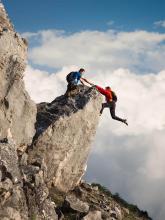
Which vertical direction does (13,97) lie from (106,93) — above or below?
below

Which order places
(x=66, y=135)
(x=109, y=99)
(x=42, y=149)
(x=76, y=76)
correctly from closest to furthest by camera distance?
1. (x=42, y=149)
2. (x=66, y=135)
3. (x=76, y=76)
4. (x=109, y=99)

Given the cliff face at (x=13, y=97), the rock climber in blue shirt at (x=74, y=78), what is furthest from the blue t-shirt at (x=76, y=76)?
the cliff face at (x=13, y=97)

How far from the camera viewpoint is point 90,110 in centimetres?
3881

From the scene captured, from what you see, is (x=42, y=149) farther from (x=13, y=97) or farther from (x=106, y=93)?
(x=106, y=93)

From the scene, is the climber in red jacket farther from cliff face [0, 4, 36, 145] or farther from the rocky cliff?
cliff face [0, 4, 36, 145]

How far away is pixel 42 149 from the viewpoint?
35.4 meters

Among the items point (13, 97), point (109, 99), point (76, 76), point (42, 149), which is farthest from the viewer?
point (109, 99)

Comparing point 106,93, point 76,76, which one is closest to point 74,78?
point 76,76

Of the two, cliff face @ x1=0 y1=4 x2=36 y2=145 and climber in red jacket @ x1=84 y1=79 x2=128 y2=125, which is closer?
cliff face @ x1=0 y1=4 x2=36 y2=145

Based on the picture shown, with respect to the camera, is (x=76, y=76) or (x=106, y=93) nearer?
(x=76, y=76)

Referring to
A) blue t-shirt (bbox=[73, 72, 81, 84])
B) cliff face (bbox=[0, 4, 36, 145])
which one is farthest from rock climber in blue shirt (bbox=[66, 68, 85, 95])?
cliff face (bbox=[0, 4, 36, 145])

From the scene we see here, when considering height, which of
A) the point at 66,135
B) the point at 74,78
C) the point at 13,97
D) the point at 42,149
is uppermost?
the point at 74,78

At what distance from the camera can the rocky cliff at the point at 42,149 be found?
26859 mm

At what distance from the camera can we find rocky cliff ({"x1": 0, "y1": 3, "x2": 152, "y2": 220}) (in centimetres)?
2686
